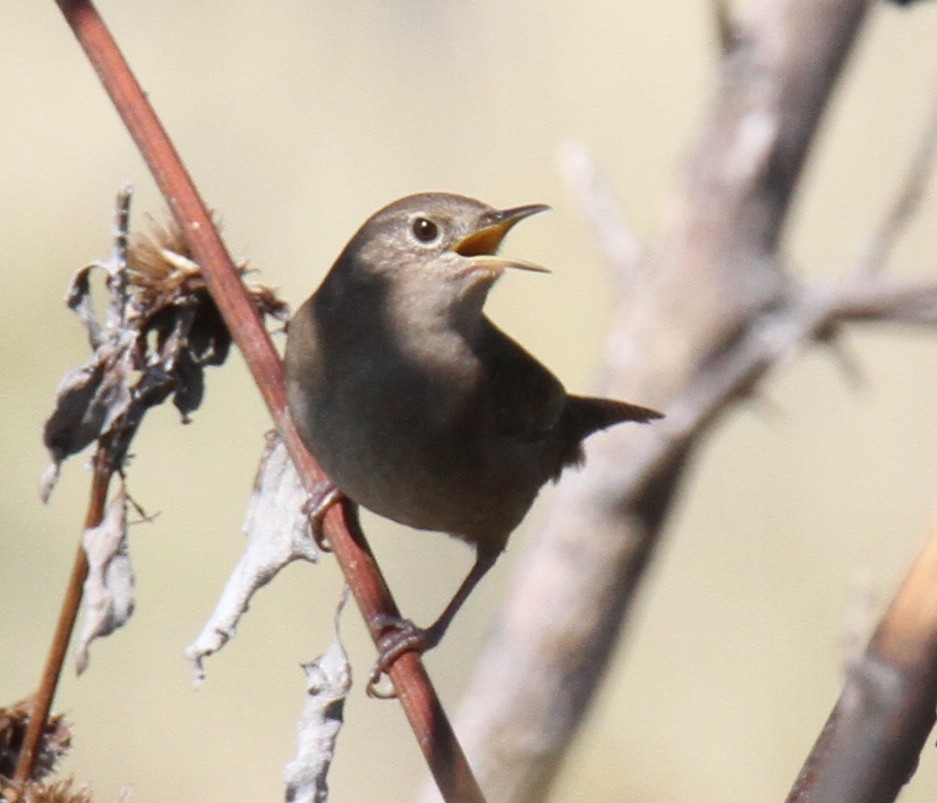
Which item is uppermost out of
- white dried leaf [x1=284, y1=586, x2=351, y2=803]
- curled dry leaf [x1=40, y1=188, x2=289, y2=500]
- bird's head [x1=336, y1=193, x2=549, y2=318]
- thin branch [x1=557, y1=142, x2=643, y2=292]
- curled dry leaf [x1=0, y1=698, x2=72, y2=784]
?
thin branch [x1=557, y1=142, x2=643, y2=292]

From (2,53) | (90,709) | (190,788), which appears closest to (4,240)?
(2,53)

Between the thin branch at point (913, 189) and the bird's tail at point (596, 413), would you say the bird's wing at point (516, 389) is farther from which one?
the thin branch at point (913, 189)

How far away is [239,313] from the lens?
2326 millimetres

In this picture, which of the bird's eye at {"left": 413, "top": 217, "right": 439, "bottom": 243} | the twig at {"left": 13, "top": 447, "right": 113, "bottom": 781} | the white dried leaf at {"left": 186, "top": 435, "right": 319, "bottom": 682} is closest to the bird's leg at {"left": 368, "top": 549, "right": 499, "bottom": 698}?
the white dried leaf at {"left": 186, "top": 435, "right": 319, "bottom": 682}

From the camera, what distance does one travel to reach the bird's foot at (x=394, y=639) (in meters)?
2.24

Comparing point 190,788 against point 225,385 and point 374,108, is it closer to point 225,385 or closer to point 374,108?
point 225,385

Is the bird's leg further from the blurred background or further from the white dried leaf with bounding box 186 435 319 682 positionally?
the blurred background

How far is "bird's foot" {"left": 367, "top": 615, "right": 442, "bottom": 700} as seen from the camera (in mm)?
2236

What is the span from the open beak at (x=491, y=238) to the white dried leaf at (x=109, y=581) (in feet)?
3.86

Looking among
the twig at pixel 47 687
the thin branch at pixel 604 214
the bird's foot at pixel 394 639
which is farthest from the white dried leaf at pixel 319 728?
the thin branch at pixel 604 214

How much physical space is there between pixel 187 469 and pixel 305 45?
2.41 metres

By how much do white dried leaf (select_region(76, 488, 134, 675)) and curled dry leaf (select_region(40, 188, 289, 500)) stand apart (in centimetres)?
12

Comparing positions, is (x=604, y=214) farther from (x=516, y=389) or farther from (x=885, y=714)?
(x=885, y=714)

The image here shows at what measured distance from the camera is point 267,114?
23.6 feet
